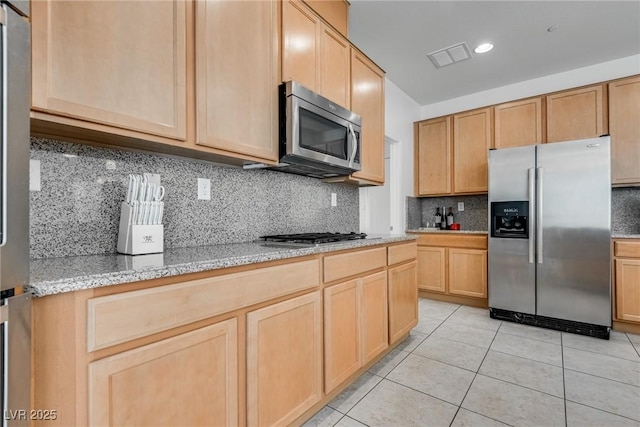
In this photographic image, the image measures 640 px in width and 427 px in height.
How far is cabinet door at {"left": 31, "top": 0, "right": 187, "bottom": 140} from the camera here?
Answer: 0.95 meters

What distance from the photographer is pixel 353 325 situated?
6.11ft

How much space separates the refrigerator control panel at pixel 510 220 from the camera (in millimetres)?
3100

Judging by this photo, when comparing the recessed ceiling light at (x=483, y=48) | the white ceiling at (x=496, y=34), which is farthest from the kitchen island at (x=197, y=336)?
the recessed ceiling light at (x=483, y=48)

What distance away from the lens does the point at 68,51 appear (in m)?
0.99

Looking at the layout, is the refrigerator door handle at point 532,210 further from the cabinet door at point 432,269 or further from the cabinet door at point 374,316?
the cabinet door at point 374,316

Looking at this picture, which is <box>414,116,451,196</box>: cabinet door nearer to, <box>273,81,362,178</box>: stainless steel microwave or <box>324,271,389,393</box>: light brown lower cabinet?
<box>273,81,362,178</box>: stainless steel microwave

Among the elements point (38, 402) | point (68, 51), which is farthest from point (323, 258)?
point (68, 51)

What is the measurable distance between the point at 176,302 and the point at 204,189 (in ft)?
2.78

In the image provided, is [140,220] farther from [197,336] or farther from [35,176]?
[197,336]

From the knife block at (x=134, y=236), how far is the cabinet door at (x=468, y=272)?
341 centimetres

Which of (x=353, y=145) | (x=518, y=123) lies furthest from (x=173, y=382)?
(x=518, y=123)

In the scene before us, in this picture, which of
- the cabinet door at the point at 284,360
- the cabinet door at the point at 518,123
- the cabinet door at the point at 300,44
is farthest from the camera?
the cabinet door at the point at 518,123

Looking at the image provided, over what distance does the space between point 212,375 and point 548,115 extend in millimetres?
4088

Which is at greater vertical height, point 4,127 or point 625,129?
point 625,129
